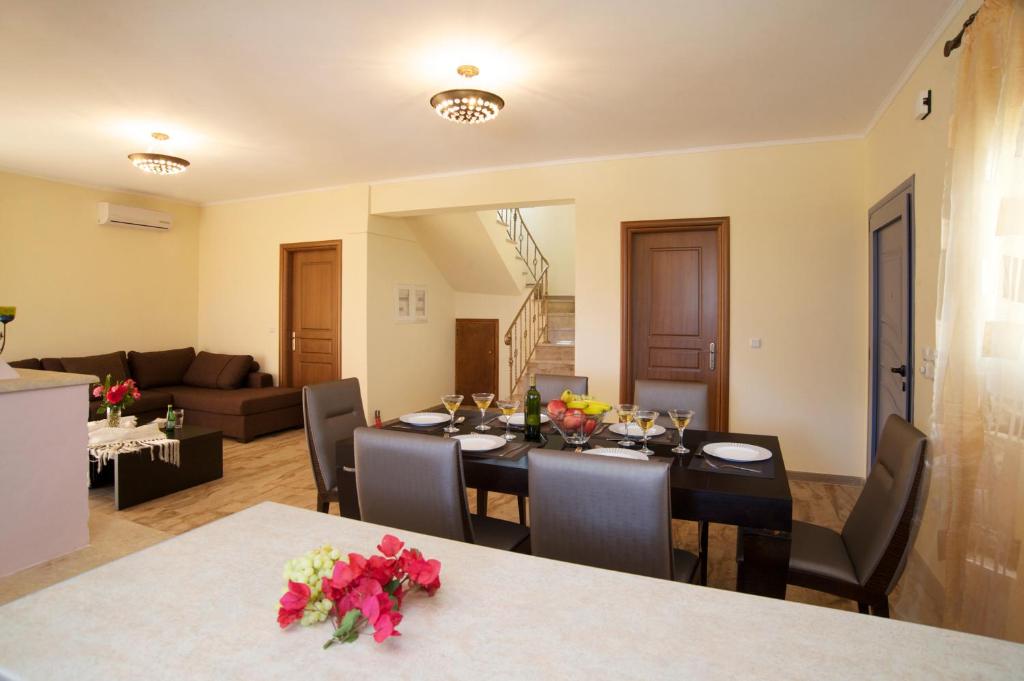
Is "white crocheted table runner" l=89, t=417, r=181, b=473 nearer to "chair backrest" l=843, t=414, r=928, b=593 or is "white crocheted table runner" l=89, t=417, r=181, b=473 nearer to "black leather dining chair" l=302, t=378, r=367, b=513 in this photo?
"black leather dining chair" l=302, t=378, r=367, b=513

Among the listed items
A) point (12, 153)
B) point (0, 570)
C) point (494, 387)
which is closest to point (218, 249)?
point (12, 153)

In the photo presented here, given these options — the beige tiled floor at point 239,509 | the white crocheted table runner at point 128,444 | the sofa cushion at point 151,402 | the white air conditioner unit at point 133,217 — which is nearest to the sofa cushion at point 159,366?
the sofa cushion at point 151,402

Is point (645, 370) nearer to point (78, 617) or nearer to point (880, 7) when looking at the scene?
point (880, 7)

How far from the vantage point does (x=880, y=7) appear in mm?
2393

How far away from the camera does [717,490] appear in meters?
1.66

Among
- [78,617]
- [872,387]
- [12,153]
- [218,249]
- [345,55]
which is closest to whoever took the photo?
[78,617]

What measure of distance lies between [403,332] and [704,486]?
5108 millimetres

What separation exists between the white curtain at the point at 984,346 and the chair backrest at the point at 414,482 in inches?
59.1

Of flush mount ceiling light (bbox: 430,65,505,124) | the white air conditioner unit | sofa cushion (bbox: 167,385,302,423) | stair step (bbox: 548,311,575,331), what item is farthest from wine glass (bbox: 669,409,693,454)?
the white air conditioner unit

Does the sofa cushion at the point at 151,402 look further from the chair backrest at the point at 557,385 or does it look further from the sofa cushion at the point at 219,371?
the chair backrest at the point at 557,385

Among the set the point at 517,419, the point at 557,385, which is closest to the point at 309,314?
the point at 557,385

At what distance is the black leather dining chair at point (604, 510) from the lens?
143 centimetres

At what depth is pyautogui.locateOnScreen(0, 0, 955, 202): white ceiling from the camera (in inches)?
96.9

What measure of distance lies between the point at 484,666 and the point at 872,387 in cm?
402
